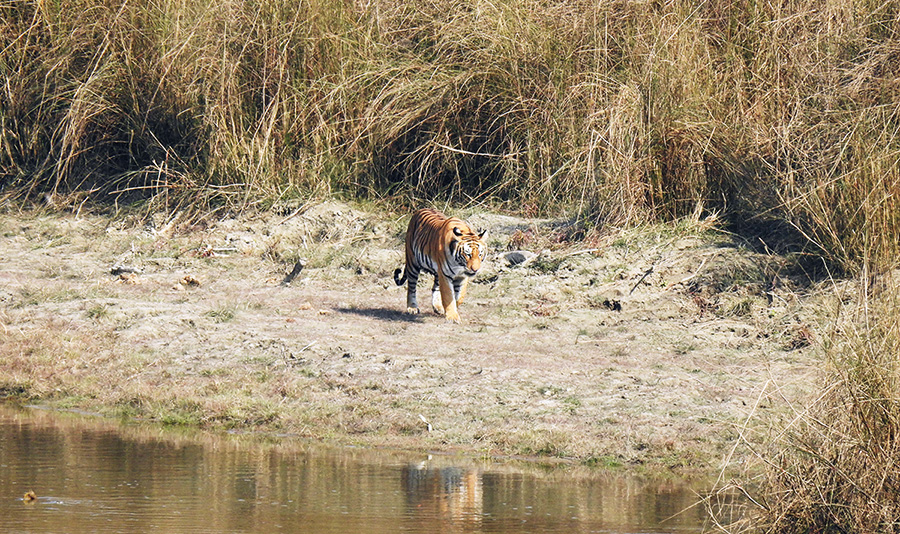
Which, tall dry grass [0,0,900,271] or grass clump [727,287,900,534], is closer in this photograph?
grass clump [727,287,900,534]

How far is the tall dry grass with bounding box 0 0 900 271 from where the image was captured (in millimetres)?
11766

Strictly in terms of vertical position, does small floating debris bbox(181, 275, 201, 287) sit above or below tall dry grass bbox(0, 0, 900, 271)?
below

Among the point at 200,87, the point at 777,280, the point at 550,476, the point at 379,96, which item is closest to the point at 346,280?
the point at 379,96

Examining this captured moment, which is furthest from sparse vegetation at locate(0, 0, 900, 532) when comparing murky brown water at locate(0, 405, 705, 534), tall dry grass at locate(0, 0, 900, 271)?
murky brown water at locate(0, 405, 705, 534)

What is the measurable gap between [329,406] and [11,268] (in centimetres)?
527

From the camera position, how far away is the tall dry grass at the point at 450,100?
1177 cm

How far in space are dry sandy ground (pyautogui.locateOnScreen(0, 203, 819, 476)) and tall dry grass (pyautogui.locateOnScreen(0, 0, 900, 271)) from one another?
20.7 inches

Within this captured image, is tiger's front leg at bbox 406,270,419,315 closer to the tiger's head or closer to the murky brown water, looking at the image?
the tiger's head

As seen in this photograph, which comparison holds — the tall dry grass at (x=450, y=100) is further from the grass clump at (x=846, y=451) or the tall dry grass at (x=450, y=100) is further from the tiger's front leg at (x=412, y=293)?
the grass clump at (x=846, y=451)

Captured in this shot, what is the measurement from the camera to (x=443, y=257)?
10.3 m

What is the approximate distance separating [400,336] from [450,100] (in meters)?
3.75

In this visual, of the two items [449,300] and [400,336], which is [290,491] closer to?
[400,336]

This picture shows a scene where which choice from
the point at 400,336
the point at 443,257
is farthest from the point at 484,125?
the point at 400,336

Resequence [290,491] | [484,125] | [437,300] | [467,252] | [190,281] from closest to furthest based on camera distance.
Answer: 1. [290,491]
2. [467,252]
3. [437,300]
4. [190,281]
5. [484,125]
